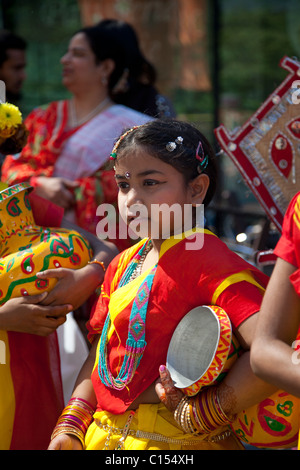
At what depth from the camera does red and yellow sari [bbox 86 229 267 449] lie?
1.47 m

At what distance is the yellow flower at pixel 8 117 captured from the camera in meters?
2.03

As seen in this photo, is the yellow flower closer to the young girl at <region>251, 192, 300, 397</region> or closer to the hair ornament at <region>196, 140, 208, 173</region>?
the hair ornament at <region>196, 140, 208, 173</region>

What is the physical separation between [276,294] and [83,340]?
1.79 m

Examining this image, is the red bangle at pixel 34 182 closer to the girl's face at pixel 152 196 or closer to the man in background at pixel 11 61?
the man in background at pixel 11 61

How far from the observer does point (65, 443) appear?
1.60 meters

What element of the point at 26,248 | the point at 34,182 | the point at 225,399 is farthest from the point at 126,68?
the point at 225,399

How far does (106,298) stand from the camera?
5.79 feet

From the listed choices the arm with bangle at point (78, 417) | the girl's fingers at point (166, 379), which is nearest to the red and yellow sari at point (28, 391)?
the arm with bangle at point (78, 417)

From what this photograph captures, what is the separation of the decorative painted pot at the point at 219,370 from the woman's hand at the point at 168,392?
0.05ft

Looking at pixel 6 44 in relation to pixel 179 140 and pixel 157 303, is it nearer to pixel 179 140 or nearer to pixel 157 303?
pixel 179 140

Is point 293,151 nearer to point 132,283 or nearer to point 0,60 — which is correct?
point 132,283

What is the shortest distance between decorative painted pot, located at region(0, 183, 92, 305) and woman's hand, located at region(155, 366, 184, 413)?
1.79 ft

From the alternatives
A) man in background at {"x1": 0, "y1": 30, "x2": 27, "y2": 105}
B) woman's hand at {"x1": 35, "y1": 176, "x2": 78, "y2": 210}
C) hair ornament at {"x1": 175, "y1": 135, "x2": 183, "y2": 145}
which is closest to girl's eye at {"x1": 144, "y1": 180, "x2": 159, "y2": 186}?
hair ornament at {"x1": 175, "y1": 135, "x2": 183, "y2": 145}

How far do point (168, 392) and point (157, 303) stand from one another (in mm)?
211
